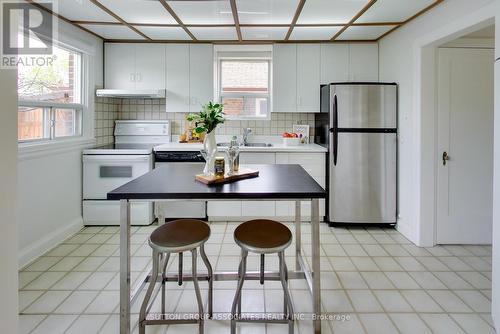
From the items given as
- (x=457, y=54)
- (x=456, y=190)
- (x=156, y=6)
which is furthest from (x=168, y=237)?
(x=457, y=54)

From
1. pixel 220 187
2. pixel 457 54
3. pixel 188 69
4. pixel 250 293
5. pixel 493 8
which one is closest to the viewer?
pixel 220 187

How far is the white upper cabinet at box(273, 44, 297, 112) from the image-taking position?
4.45 m

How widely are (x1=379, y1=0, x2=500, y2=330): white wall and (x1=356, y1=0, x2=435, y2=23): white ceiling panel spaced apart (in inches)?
5.6

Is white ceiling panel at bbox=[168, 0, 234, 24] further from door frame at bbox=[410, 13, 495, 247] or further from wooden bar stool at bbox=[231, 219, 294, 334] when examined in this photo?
wooden bar stool at bbox=[231, 219, 294, 334]

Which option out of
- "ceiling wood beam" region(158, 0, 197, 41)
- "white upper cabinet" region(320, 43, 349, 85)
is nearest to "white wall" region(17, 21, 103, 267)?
"ceiling wood beam" region(158, 0, 197, 41)

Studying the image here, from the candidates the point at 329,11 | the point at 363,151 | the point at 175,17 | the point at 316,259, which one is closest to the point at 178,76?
the point at 175,17

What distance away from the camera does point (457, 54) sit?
3.39m

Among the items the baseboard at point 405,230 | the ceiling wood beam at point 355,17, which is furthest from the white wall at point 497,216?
the baseboard at point 405,230

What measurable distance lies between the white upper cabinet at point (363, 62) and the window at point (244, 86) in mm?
1112

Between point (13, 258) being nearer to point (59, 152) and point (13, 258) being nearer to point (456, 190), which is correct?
point (59, 152)

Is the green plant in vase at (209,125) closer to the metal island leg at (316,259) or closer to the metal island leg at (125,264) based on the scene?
the metal island leg at (125,264)

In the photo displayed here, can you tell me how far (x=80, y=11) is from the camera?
3.21 meters

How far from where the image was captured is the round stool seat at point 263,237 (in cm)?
187

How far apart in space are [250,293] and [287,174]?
2.99 feet
